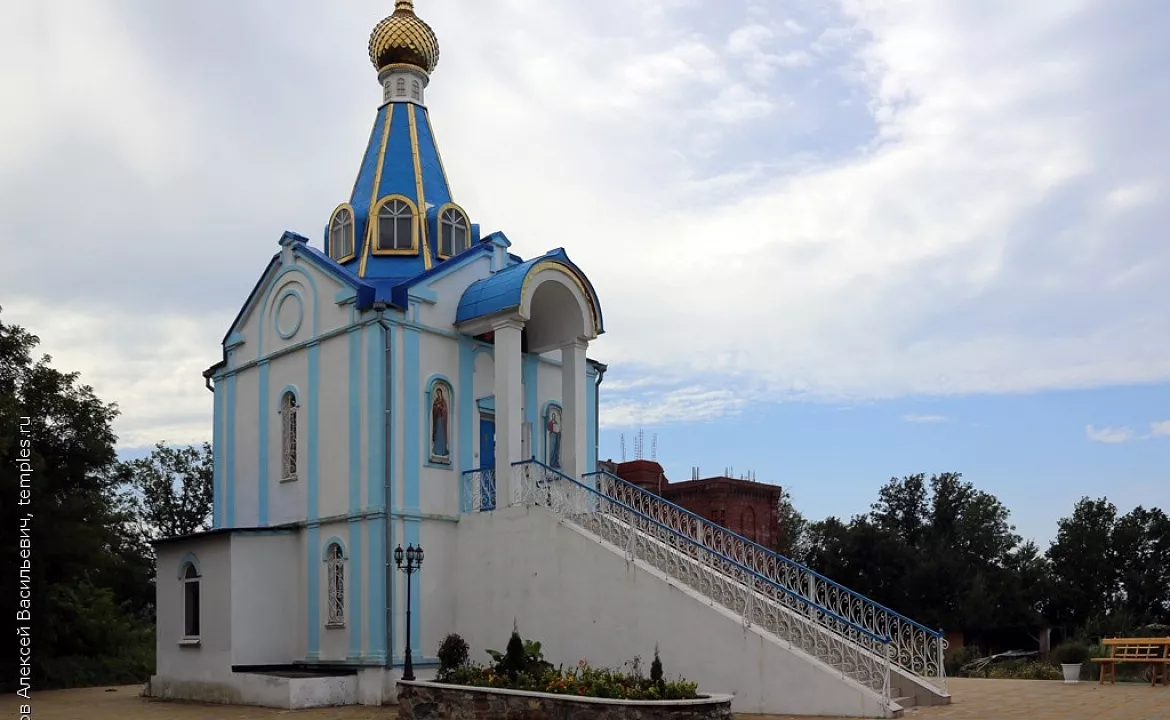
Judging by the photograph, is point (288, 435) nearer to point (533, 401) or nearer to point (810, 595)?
point (533, 401)

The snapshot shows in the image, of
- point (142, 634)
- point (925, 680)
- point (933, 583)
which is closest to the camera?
point (925, 680)

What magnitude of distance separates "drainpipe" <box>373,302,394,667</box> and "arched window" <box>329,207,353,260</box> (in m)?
3.13

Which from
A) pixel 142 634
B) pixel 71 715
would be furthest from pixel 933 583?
pixel 71 715

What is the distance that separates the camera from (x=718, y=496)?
150 feet

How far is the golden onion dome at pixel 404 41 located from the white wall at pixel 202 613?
9575mm

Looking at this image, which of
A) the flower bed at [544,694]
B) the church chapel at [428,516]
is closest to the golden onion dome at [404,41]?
the church chapel at [428,516]

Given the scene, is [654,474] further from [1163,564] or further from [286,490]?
[286,490]

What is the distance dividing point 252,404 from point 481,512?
5.32m

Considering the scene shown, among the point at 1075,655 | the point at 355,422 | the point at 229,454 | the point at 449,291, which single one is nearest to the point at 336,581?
the point at 355,422

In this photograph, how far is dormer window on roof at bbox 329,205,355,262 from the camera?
21.8 metres

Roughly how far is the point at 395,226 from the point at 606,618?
8.41 meters

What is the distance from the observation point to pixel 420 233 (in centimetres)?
2150

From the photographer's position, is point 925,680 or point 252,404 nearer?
point 925,680

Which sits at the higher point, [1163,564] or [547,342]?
[547,342]
